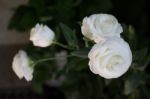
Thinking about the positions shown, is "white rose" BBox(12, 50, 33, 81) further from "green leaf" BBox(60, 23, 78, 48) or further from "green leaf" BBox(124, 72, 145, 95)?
"green leaf" BBox(124, 72, 145, 95)

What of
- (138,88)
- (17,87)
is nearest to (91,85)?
(138,88)

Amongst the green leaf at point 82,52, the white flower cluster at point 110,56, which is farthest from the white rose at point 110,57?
→ the green leaf at point 82,52

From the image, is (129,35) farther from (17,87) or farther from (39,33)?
(17,87)

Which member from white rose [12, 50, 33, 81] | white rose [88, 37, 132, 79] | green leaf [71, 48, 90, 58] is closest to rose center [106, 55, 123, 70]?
white rose [88, 37, 132, 79]

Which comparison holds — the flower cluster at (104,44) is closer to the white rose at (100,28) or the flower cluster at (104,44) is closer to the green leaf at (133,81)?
the white rose at (100,28)

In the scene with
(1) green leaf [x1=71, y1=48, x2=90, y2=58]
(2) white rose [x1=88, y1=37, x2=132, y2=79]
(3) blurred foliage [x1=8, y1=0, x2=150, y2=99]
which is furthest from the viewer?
(3) blurred foliage [x1=8, y1=0, x2=150, y2=99]

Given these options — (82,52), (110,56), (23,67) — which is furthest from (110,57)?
(23,67)
